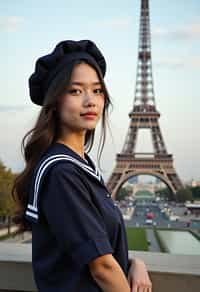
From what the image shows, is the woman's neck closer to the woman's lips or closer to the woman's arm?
the woman's lips

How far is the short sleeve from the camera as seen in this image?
91cm

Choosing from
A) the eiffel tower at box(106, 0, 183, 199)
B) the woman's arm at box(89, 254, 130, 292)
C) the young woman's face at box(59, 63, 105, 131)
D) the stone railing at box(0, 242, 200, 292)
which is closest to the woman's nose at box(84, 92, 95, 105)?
the young woman's face at box(59, 63, 105, 131)

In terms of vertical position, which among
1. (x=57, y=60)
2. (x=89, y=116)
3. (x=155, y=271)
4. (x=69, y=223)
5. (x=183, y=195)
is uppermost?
(x=57, y=60)

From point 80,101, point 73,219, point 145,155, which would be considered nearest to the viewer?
point 73,219

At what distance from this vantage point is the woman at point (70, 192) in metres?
0.92

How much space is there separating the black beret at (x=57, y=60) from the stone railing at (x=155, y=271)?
0.57 meters

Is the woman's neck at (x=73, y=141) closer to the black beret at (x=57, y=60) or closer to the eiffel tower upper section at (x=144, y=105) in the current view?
the black beret at (x=57, y=60)

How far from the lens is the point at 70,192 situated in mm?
930

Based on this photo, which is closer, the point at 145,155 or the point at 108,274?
the point at 108,274

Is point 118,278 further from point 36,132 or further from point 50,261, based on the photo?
point 36,132

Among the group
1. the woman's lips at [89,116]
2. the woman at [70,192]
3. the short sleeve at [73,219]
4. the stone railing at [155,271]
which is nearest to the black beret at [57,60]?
the woman at [70,192]

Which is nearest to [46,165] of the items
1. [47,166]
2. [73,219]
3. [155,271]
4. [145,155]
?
[47,166]

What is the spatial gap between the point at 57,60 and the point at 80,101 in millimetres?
112

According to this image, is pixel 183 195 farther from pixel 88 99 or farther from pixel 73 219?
pixel 73 219
